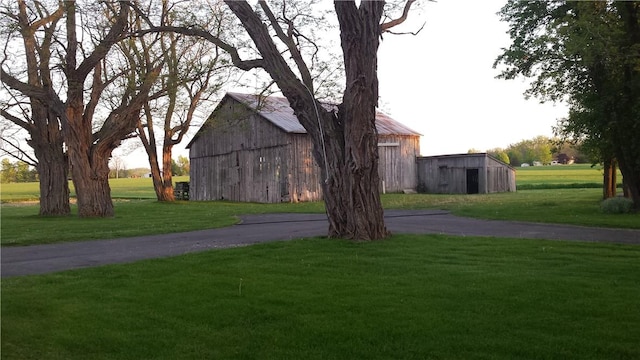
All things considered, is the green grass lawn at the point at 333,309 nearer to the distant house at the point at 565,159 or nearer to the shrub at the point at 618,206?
the shrub at the point at 618,206

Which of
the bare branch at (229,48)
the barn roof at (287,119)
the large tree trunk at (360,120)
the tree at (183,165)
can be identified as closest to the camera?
the large tree trunk at (360,120)

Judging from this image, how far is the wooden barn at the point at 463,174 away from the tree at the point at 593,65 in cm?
1866

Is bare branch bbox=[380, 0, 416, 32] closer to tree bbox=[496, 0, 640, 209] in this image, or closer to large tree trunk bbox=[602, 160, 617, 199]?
tree bbox=[496, 0, 640, 209]

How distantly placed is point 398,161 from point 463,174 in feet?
16.4

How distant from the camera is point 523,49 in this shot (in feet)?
82.7

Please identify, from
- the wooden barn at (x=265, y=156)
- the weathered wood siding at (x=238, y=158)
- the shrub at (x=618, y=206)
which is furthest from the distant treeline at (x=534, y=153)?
the shrub at (x=618, y=206)

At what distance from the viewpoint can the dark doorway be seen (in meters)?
45.3

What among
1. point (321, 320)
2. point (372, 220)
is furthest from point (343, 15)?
point (321, 320)

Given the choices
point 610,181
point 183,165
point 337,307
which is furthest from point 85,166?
point 183,165

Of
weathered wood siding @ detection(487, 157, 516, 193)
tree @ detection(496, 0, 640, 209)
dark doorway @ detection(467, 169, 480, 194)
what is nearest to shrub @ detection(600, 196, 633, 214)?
tree @ detection(496, 0, 640, 209)

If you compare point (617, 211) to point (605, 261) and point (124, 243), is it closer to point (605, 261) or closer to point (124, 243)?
point (605, 261)

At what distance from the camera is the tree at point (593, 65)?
67.3 ft

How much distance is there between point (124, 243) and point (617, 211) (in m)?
17.0

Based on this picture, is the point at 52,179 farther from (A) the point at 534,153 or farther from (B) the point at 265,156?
(A) the point at 534,153
